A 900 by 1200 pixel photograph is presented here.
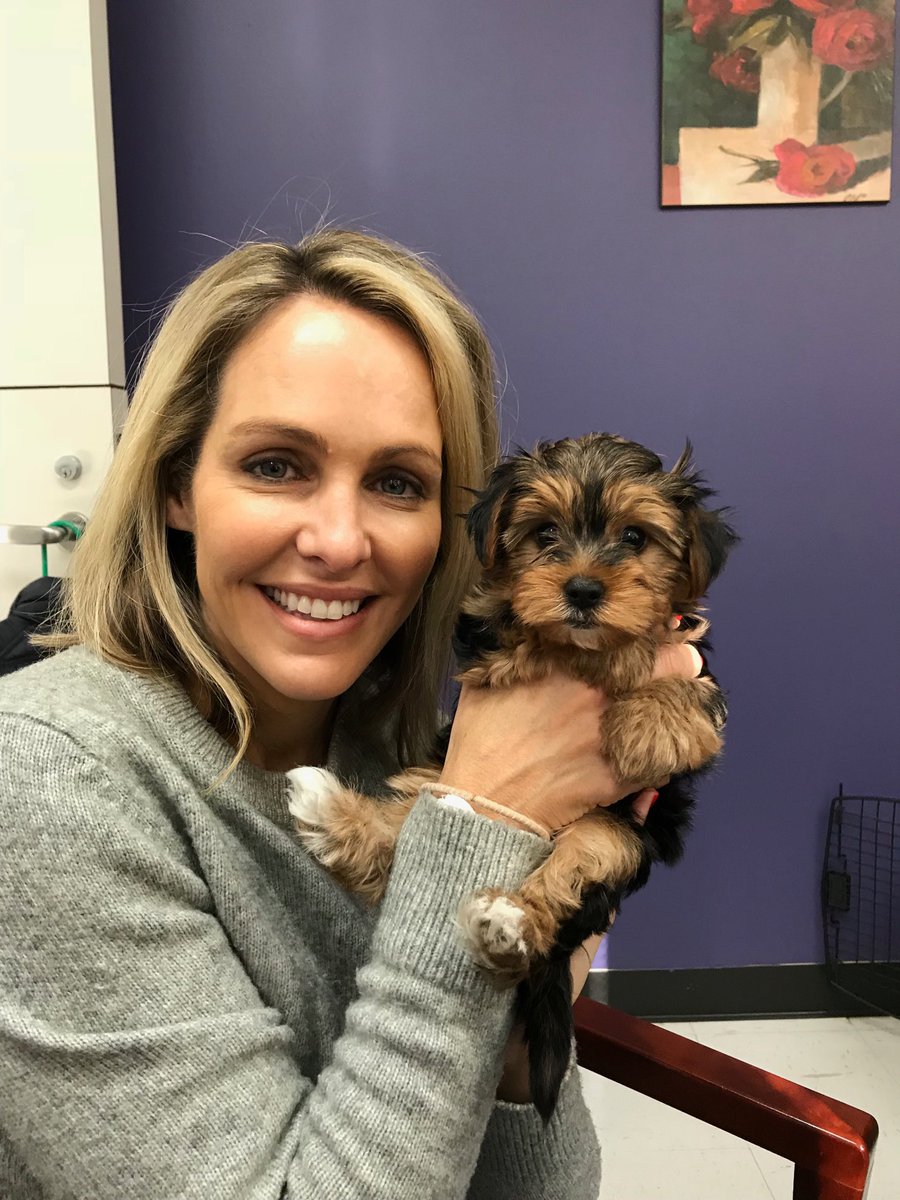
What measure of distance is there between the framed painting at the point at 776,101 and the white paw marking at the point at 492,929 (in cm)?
248

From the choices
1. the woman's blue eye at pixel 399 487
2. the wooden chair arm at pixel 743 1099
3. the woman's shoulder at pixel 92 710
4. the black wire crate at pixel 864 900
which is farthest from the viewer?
the black wire crate at pixel 864 900

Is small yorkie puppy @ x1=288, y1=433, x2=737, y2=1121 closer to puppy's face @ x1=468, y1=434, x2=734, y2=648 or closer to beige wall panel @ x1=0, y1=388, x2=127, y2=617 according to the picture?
puppy's face @ x1=468, y1=434, x2=734, y2=648

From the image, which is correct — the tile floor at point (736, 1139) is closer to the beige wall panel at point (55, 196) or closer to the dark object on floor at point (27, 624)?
the dark object on floor at point (27, 624)

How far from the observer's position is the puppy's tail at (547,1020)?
1.15m

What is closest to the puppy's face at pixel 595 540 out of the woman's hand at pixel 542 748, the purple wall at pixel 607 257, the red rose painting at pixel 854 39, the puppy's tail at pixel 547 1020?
the woman's hand at pixel 542 748

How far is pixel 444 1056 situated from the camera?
0.98 meters

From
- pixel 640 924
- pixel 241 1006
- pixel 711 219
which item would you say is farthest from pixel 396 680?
pixel 711 219

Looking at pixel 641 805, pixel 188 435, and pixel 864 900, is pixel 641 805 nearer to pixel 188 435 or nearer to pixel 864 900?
pixel 188 435

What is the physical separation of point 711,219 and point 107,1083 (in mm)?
2886

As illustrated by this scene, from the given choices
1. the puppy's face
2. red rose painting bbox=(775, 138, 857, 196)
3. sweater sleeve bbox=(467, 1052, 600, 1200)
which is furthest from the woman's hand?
red rose painting bbox=(775, 138, 857, 196)

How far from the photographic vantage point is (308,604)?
1.31 m

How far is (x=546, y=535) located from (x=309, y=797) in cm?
63

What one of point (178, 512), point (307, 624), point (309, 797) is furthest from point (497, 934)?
point (178, 512)

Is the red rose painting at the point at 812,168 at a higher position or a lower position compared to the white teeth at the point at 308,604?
higher
